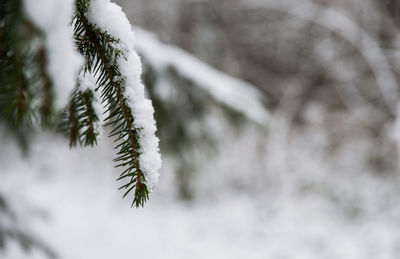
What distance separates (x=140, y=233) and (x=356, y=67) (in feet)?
15.5

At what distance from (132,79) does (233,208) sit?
4.35 meters

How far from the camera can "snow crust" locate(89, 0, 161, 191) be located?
574 mm

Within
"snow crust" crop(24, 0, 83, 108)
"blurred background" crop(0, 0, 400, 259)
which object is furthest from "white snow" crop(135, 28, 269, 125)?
"snow crust" crop(24, 0, 83, 108)

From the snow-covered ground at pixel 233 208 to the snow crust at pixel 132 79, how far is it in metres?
2.26

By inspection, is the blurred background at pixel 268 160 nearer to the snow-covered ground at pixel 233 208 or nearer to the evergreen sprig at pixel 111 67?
the snow-covered ground at pixel 233 208

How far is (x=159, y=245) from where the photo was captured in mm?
3629

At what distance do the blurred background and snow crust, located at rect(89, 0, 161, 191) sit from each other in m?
1.61

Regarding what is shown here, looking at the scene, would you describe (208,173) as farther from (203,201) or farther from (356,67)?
(356,67)

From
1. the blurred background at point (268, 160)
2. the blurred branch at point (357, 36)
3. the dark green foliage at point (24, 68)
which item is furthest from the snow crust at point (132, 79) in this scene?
the blurred branch at point (357, 36)

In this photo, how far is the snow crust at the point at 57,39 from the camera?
445 millimetres

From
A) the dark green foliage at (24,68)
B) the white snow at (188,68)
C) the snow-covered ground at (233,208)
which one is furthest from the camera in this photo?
the snow-covered ground at (233,208)

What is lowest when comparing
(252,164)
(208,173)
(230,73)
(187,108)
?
(187,108)

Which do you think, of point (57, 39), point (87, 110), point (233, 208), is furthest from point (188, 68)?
point (233, 208)

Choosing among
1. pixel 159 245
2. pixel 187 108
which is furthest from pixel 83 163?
pixel 187 108
